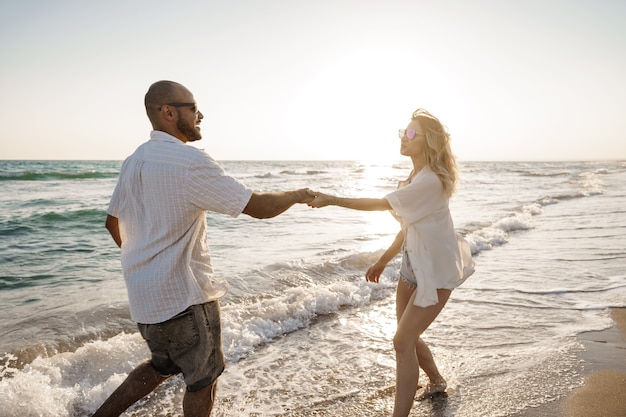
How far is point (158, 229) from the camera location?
2.48 metres

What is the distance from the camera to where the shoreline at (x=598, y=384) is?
3578 millimetres

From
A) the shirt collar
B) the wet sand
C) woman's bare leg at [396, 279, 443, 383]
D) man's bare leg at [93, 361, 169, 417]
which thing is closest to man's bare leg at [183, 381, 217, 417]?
man's bare leg at [93, 361, 169, 417]

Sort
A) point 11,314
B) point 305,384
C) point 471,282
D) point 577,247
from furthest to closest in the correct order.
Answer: point 577,247 < point 471,282 < point 11,314 < point 305,384

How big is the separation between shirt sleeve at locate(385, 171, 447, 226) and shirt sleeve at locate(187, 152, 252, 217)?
1.19 meters

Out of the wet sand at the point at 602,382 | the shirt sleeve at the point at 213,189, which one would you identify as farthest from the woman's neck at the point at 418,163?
the wet sand at the point at 602,382

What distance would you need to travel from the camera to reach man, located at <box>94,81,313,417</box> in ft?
7.95

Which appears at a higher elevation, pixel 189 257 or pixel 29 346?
pixel 189 257

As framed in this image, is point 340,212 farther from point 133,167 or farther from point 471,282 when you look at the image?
point 133,167

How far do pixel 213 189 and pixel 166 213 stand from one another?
0.96ft

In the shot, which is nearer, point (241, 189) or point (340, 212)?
point (241, 189)

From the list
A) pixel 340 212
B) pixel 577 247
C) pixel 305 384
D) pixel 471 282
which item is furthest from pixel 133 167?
pixel 340 212

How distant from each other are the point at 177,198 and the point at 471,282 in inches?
261

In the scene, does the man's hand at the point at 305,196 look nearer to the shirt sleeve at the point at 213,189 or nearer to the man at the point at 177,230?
the man at the point at 177,230

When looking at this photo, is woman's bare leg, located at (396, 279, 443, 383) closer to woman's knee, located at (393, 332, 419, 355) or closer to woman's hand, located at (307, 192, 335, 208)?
woman's knee, located at (393, 332, 419, 355)
